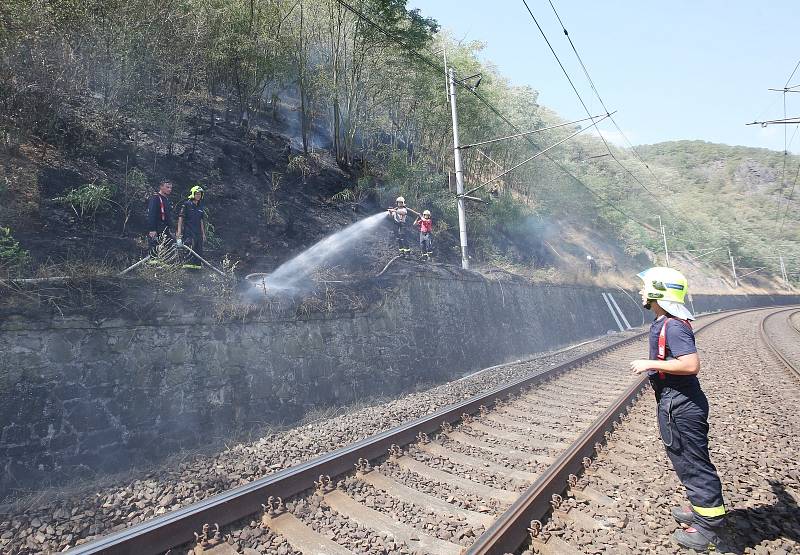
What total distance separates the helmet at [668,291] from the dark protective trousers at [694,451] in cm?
54

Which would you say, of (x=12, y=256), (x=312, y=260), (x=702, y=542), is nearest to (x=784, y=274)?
(x=312, y=260)

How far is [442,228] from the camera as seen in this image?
61.4 feet

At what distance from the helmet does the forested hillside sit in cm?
640

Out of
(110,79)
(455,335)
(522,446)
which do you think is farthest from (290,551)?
(110,79)

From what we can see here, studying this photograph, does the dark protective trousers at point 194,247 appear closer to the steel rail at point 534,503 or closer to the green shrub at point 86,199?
the green shrub at point 86,199

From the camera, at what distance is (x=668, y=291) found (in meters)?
3.12

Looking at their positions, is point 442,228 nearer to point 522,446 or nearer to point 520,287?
point 520,287

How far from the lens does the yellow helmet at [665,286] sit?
122 inches

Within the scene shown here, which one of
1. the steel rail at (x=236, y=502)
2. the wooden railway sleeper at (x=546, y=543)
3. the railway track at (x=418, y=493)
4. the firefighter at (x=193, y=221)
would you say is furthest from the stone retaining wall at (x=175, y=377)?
the wooden railway sleeper at (x=546, y=543)

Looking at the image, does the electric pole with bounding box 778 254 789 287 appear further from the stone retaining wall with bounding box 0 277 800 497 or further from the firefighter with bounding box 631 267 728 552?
the firefighter with bounding box 631 267 728 552

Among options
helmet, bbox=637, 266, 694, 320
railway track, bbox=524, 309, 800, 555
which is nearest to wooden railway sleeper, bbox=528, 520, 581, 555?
railway track, bbox=524, 309, 800, 555

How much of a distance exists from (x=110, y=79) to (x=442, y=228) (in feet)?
41.1

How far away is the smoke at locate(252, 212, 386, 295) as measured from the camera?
781 cm

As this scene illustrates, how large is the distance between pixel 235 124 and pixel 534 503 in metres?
14.8
